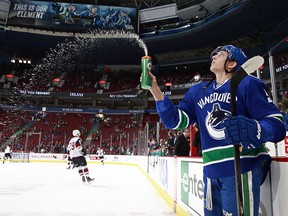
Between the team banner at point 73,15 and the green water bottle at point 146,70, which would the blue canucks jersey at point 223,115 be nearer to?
the green water bottle at point 146,70

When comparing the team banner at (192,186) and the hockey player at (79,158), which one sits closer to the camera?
the team banner at (192,186)

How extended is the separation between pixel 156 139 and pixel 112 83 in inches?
790

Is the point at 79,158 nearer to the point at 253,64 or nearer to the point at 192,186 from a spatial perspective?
the point at 192,186

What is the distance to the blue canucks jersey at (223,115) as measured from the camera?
1220mm

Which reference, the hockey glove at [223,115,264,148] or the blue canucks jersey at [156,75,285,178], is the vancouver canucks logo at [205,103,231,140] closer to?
the blue canucks jersey at [156,75,285,178]

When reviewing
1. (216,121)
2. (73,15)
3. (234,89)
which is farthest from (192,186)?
(73,15)

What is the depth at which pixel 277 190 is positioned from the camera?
1.26m

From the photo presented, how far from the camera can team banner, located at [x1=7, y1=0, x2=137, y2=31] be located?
21.6 meters

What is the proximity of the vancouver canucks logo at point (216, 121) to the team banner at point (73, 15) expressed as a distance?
21828 millimetres

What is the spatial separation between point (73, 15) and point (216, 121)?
76.2ft

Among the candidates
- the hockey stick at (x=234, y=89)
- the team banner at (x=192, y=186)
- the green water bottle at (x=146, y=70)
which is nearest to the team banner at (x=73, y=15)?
the team banner at (x=192, y=186)

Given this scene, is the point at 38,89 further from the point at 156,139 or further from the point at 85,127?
the point at 156,139

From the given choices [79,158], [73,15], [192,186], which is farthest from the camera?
[73,15]

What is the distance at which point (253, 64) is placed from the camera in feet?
3.74
